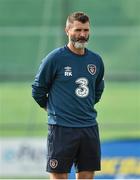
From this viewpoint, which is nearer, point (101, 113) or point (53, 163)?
point (53, 163)

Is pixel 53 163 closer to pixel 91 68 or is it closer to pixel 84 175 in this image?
pixel 84 175

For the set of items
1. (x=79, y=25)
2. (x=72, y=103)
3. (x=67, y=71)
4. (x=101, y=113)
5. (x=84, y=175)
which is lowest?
(x=84, y=175)

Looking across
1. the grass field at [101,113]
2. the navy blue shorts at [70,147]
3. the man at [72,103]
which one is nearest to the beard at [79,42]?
the man at [72,103]

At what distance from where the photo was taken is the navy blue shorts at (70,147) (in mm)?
7621

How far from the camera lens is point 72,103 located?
7617 mm

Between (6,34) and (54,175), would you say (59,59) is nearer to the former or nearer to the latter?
(54,175)

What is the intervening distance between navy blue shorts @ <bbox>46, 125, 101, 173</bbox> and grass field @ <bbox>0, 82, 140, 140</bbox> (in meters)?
6.53

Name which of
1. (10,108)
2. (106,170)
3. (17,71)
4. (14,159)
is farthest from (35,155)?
(10,108)

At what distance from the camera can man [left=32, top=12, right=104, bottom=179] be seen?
300 inches

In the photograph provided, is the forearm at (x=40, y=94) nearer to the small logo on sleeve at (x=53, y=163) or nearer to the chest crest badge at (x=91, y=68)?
the chest crest badge at (x=91, y=68)

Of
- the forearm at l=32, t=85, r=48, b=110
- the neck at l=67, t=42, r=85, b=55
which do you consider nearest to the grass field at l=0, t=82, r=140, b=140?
the forearm at l=32, t=85, r=48, b=110

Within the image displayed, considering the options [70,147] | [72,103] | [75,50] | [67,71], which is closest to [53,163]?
[70,147]

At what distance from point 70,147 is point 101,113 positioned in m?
11.1

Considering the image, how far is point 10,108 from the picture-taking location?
63.3 ft
